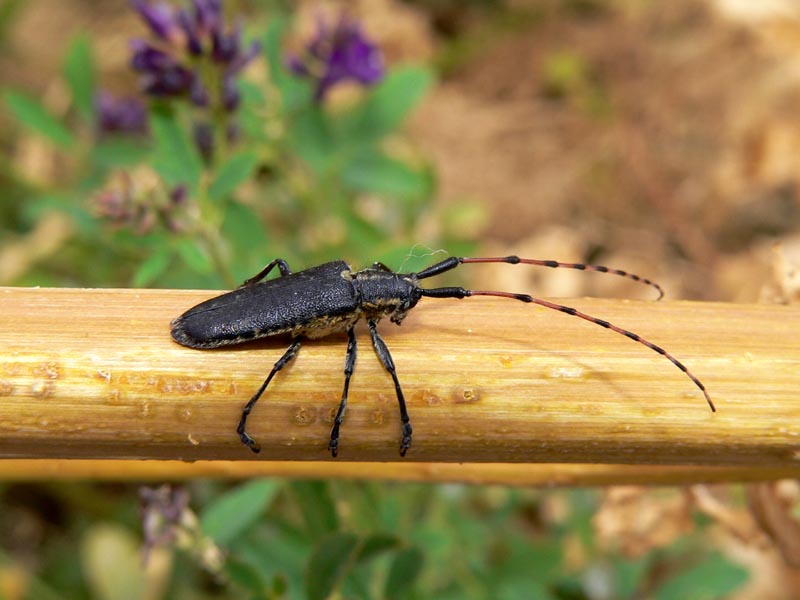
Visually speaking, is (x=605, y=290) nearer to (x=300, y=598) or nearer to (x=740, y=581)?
(x=740, y=581)

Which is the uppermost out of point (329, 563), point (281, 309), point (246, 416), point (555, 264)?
point (555, 264)

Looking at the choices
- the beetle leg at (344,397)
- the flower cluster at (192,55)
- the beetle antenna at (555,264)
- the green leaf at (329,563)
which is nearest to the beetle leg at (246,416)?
the beetle leg at (344,397)

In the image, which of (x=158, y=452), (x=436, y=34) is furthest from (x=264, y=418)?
(x=436, y=34)

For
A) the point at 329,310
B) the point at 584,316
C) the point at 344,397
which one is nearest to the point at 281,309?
the point at 329,310

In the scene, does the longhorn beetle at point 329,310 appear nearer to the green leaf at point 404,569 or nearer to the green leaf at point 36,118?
the green leaf at point 404,569

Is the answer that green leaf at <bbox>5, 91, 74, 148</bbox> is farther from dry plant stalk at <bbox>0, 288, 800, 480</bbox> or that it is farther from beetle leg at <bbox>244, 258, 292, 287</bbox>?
dry plant stalk at <bbox>0, 288, 800, 480</bbox>

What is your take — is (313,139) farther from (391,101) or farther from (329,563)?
(329,563)

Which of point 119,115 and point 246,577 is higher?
point 119,115
